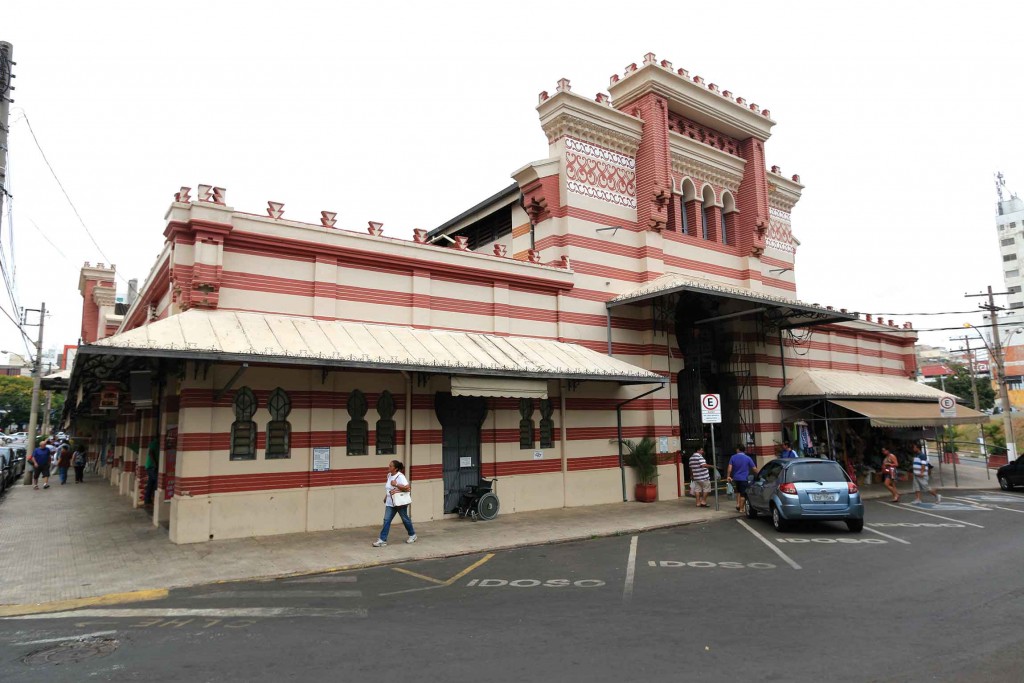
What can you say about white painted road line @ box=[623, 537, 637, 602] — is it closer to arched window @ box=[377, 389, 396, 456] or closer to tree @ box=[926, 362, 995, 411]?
arched window @ box=[377, 389, 396, 456]

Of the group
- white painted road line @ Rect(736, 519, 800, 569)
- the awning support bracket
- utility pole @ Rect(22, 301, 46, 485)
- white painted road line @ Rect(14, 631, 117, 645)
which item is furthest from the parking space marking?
utility pole @ Rect(22, 301, 46, 485)

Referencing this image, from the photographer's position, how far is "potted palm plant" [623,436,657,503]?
59.3ft

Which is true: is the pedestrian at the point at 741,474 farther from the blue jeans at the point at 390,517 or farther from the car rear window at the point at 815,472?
the blue jeans at the point at 390,517

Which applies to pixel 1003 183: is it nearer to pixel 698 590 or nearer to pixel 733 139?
pixel 733 139

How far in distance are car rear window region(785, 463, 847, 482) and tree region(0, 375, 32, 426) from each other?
319ft

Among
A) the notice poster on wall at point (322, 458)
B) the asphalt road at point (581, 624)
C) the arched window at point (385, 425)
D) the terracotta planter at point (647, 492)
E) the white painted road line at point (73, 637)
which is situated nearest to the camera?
the asphalt road at point (581, 624)

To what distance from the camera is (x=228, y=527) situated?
1202 centimetres

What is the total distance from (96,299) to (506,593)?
42325mm

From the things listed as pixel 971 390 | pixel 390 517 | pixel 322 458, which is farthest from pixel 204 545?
pixel 971 390

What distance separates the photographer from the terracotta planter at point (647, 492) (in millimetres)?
18031

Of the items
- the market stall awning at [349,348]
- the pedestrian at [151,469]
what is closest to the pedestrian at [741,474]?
the market stall awning at [349,348]

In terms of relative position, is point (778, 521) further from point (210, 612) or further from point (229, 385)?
point (229, 385)

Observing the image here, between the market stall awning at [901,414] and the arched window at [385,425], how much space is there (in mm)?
16045

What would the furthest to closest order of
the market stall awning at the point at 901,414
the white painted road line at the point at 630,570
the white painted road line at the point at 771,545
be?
the market stall awning at the point at 901,414
the white painted road line at the point at 771,545
the white painted road line at the point at 630,570
